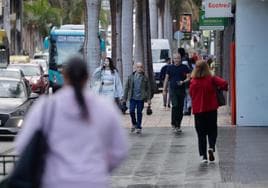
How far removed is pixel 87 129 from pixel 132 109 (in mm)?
14339

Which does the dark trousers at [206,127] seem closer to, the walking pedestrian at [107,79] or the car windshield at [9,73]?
the walking pedestrian at [107,79]

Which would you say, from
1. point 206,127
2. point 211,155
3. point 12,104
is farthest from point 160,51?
point 206,127

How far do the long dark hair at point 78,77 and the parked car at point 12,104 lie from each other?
13483 millimetres

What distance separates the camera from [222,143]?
1791 cm

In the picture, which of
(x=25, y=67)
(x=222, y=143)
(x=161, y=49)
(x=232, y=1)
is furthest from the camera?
(x=161, y=49)

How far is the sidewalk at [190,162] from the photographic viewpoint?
12.5 meters

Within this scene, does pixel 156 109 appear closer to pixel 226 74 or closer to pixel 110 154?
pixel 226 74

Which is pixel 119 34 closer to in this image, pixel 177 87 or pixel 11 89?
pixel 11 89

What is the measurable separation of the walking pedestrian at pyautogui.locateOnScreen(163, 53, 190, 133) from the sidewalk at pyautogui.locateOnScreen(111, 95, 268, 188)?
356 millimetres

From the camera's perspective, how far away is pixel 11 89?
21141 millimetres

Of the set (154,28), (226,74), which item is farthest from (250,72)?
(154,28)

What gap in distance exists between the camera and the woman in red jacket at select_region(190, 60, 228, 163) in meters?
14.3

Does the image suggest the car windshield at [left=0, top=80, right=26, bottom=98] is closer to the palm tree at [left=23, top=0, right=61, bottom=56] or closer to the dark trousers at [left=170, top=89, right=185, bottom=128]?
the dark trousers at [left=170, top=89, right=185, bottom=128]

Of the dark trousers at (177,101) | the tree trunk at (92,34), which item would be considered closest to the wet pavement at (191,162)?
the dark trousers at (177,101)
